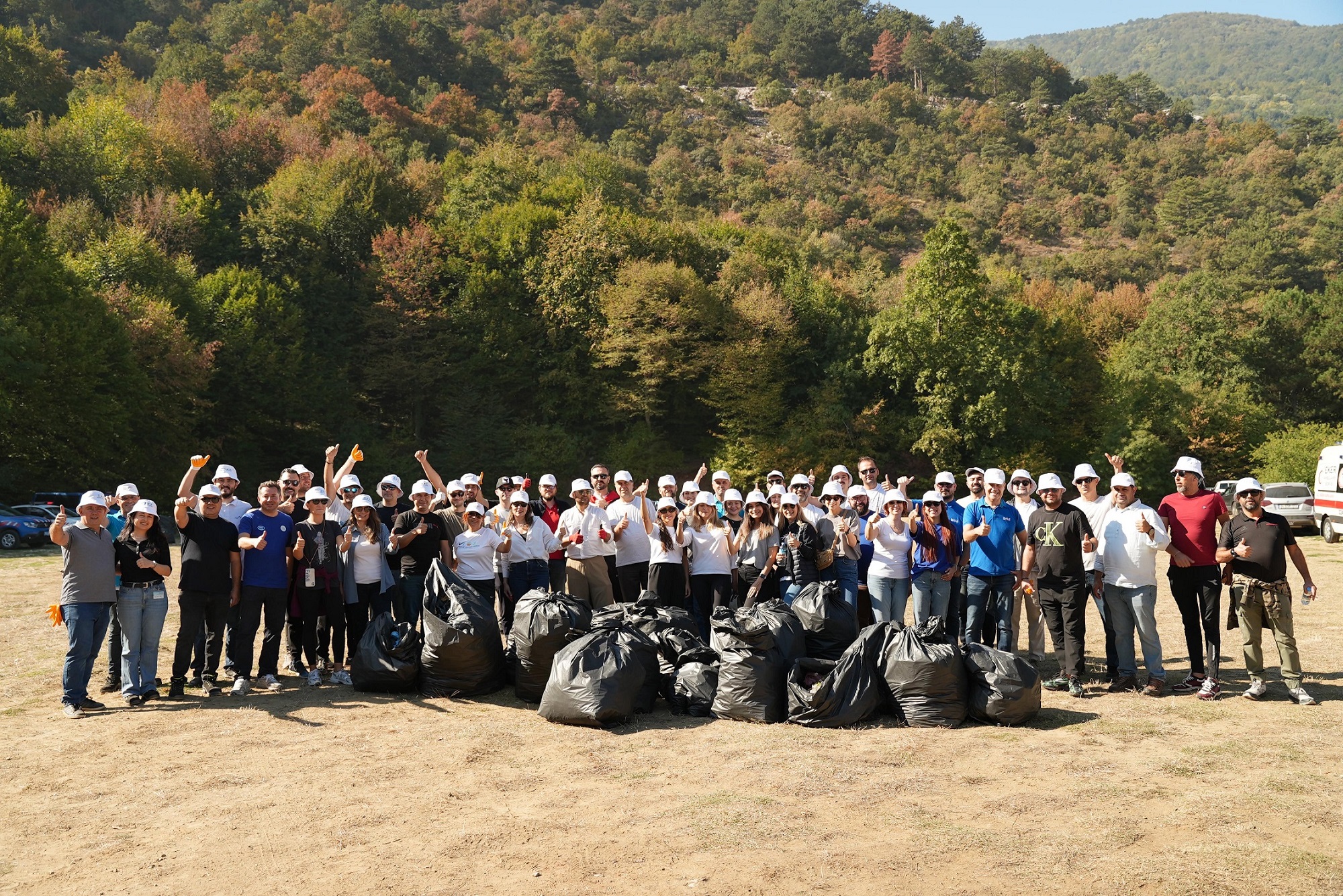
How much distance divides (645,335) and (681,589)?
3119 cm

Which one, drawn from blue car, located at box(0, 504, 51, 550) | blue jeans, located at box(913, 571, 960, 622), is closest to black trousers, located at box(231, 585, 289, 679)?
blue jeans, located at box(913, 571, 960, 622)

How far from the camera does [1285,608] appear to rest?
839cm

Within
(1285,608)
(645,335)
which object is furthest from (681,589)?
(645,335)

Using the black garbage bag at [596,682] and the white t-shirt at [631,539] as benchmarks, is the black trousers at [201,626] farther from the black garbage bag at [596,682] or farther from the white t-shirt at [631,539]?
the white t-shirt at [631,539]

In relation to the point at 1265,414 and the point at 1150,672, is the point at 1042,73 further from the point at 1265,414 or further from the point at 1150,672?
the point at 1150,672

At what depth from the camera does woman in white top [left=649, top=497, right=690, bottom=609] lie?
393 inches

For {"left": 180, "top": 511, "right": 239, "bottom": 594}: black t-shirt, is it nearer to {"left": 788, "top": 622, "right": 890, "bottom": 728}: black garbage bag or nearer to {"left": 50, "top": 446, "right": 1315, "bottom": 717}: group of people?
{"left": 50, "top": 446, "right": 1315, "bottom": 717}: group of people

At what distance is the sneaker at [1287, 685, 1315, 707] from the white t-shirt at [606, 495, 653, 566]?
18.0ft

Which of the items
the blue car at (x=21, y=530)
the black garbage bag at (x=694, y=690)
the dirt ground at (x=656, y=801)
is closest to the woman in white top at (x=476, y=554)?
the dirt ground at (x=656, y=801)

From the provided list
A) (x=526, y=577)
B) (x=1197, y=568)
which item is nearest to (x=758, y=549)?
(x=526, y=577)

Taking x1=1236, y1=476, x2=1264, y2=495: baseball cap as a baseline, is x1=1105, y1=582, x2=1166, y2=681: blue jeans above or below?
below

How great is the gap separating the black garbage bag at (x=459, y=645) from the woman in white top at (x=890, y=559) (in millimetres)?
3162

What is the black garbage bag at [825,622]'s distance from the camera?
9.09 meters

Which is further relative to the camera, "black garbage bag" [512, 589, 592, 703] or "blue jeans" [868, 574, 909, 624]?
"blue jeans" [868, 574, 909, 624]
